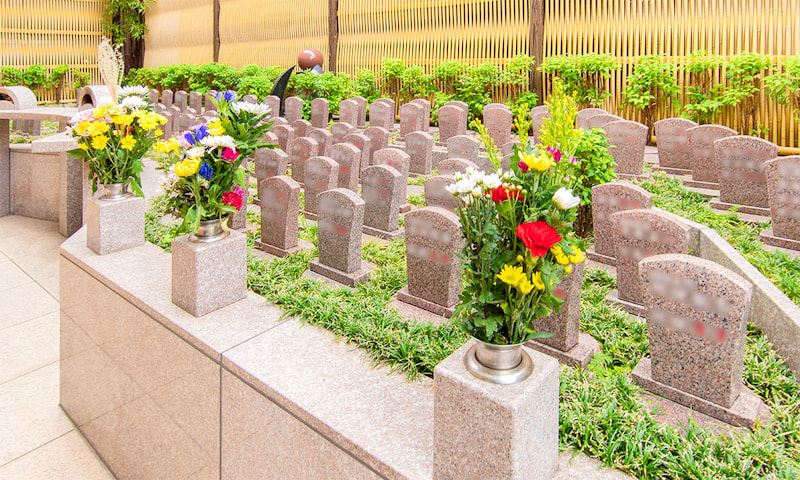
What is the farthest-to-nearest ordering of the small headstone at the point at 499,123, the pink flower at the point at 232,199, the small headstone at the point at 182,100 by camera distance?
the small headstone at the point at 182,100 → the small headstone at the point at 499,123 → the pink flower at the point at 232,199

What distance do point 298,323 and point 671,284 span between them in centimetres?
161

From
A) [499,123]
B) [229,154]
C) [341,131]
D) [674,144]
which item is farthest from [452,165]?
[499,123]

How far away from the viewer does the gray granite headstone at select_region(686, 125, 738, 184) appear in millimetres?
5070

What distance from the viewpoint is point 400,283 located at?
320 cm

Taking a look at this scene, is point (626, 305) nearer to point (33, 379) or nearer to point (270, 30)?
point (33, 379)

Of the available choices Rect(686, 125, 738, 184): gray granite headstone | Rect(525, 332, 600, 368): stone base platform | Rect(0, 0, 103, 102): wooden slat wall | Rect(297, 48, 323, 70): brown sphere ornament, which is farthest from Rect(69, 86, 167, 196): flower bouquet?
Rect(0, 0, 103, 102): wooden slat wall

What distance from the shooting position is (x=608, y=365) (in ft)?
7.66

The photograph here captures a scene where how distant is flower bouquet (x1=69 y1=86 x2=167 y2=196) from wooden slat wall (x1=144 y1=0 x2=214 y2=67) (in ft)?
44.0

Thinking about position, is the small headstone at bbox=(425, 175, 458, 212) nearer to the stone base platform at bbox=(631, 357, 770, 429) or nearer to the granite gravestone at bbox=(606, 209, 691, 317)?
the granite gravestone at bbox=(606, 209, 691, 317)

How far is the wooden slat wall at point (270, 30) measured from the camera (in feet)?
41.6

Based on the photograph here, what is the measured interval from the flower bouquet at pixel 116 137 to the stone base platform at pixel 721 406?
2.89 m

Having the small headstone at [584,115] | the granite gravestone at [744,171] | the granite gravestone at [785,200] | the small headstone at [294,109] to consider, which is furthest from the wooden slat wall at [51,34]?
the granite gravestone at [785,200]

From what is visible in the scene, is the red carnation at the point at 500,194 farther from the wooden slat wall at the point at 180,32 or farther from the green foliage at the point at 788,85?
the wooden slat wall at the point at 180,32

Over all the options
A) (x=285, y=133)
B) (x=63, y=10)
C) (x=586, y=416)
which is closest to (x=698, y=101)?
(x=285, y=133)
